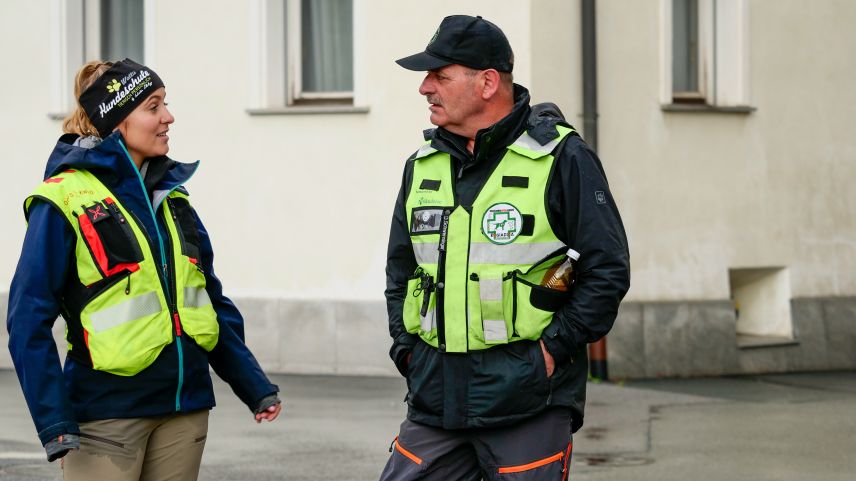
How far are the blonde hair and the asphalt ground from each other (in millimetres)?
3576

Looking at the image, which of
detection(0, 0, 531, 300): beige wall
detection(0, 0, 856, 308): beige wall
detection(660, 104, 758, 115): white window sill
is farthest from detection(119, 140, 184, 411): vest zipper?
detection(660, 104, 758, 115): white window sill

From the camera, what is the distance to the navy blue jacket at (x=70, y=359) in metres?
3.89

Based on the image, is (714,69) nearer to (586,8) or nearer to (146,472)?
(586,8)

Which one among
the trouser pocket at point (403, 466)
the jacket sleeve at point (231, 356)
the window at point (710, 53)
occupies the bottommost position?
the trouser pocket at point (403, 466)

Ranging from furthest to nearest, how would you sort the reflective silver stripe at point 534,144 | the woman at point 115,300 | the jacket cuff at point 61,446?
the reflective silver stripe at point 534,144 < the woman at point 115,300 < the jacket cuff at point 61,446

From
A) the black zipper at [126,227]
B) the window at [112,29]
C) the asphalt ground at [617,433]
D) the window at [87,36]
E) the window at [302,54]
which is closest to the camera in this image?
the black zipper at [126,227]

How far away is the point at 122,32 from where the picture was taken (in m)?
13.6

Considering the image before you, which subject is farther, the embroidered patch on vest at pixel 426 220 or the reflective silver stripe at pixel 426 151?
the reflective silver stripe at pixel 426 151

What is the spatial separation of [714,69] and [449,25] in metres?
8.98

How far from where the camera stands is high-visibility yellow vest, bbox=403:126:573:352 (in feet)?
13.5

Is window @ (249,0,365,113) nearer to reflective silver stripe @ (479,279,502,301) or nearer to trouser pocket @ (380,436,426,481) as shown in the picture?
trouser pocket @ (380,436,426,481)

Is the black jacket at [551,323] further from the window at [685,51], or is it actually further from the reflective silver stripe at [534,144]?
the window at [685,51]

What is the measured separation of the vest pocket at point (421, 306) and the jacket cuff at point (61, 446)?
1.03 meters

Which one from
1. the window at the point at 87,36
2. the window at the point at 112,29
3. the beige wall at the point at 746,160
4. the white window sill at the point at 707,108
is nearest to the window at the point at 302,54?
the window at the point at 87,36
